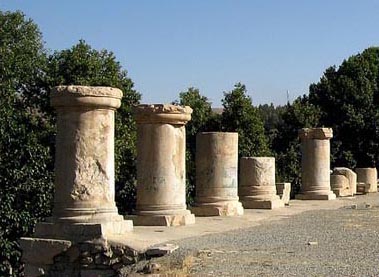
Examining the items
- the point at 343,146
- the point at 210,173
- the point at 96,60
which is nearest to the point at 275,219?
the point at 210,173

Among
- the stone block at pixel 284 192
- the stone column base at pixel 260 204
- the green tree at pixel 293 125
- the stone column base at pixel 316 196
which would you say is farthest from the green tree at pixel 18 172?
the green tree at pixel 293 125

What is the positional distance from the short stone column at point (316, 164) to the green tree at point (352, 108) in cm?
1716

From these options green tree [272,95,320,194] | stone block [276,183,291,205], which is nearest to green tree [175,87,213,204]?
green tree [272,95,320,194]

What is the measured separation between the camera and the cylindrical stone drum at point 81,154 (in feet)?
40.9

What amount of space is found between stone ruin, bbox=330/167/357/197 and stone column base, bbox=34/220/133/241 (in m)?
17.1

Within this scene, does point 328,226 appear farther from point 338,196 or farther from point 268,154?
point 268,154

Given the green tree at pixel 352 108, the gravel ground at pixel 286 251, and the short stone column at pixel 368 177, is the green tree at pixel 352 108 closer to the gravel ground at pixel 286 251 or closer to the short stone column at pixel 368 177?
the short stone column at pixel 368 177

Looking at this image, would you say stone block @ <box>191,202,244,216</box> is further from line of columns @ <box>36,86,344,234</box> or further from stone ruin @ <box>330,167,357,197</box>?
stone ruin @ <box>330,167,357,197</box>

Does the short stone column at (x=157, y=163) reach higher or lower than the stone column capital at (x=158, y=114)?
lower

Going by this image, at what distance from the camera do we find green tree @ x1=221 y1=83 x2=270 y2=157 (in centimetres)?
3225

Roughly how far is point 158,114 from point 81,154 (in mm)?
3100

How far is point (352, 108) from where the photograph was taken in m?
44.6

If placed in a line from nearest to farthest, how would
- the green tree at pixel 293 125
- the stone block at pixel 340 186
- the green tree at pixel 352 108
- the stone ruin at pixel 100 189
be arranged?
1. the stone ruin at pixel 100 189
2. the stone block at pixel 340 186
3. the green tree at pixel 293 125
4. the green tree at pixel 352 108

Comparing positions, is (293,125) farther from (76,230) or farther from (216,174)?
(76,230)
